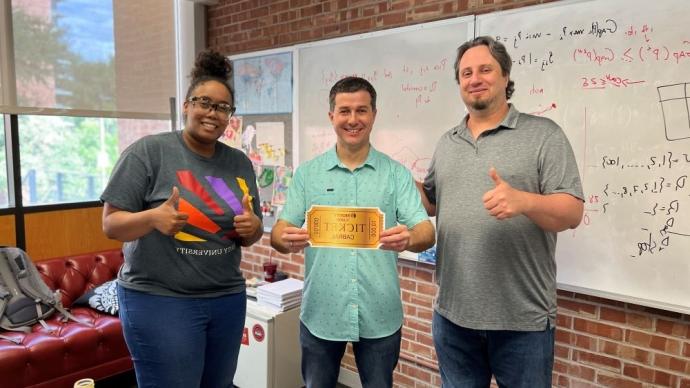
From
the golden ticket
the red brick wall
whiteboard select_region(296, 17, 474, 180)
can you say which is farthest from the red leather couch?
the golden ticket

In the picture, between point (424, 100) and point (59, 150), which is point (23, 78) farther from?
point (424, 100)

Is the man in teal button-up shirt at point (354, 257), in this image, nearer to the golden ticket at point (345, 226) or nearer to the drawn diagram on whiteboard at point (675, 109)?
the golden ticket at point (345, 226)

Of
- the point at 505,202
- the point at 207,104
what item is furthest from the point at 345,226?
the point at 207,104

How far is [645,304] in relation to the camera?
1836 mm

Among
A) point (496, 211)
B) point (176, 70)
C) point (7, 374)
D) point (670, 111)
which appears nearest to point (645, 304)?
point (670, 111)

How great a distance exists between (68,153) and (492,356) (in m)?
3.19

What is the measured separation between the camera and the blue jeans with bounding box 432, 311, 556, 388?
55.7 inches

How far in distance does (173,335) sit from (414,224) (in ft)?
2.74

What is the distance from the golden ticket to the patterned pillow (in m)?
1.99

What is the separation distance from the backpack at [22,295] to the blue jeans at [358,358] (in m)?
1.90

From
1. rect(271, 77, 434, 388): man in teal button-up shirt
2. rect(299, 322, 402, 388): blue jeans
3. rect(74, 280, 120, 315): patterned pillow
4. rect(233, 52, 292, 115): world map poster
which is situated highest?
rect(233, 52, 292, 115): world map poster

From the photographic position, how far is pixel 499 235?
142 cm

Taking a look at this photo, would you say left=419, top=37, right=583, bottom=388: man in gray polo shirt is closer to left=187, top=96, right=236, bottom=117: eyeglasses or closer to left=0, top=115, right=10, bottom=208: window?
left=187, top=96, right=236, bottom=117: eyeglasses

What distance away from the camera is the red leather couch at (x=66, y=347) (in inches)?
92.2
